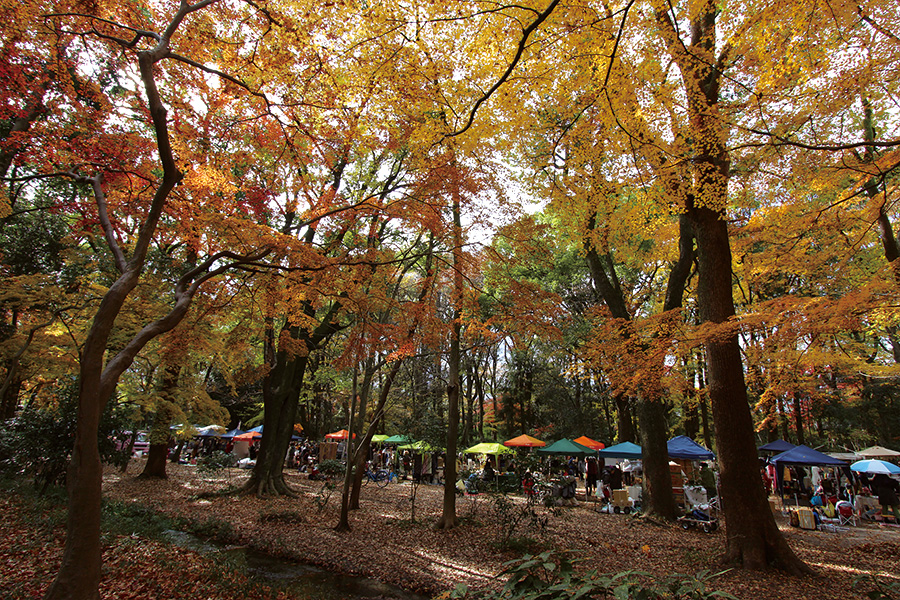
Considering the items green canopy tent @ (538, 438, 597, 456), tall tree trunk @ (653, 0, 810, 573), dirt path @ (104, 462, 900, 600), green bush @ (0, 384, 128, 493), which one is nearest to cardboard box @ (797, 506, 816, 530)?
dirt path @ (104, 462, 900, 600)

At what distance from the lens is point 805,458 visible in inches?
506

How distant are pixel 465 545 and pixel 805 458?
1159 centimetres

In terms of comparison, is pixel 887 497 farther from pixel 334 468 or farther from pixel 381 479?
pixel 334 468

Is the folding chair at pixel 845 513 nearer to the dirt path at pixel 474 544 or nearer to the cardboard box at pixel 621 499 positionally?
the dirt path at pixel 474 544

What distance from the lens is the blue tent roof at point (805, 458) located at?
41.4 ft

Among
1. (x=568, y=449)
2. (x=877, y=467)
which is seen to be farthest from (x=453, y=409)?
(x=877, y=467)

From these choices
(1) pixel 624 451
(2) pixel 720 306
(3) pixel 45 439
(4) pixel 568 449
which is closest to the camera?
(2) pixel 720 306

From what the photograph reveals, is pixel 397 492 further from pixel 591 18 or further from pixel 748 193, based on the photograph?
pixel 591 18

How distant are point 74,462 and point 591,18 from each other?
7015 millimetres

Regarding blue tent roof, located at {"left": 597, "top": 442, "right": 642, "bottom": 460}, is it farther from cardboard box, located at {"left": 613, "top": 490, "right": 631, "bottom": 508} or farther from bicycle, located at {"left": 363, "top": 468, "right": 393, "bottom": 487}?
bicycle, located at {"left": 363, "top": 468, "right": 393, "bottom": 487}

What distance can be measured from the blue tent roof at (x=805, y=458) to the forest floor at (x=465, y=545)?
1771 mm

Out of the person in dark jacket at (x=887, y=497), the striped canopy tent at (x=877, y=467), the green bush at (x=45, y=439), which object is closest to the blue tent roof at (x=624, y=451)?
the striped canopy tent at (x=877, y=467)

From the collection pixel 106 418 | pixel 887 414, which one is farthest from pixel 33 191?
pixel 887 414

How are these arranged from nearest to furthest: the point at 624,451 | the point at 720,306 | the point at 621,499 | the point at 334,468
Answer: 1. the point at 720,306
2. the point at 621,499
3. the point at 624,451
4. the point at 334,468
